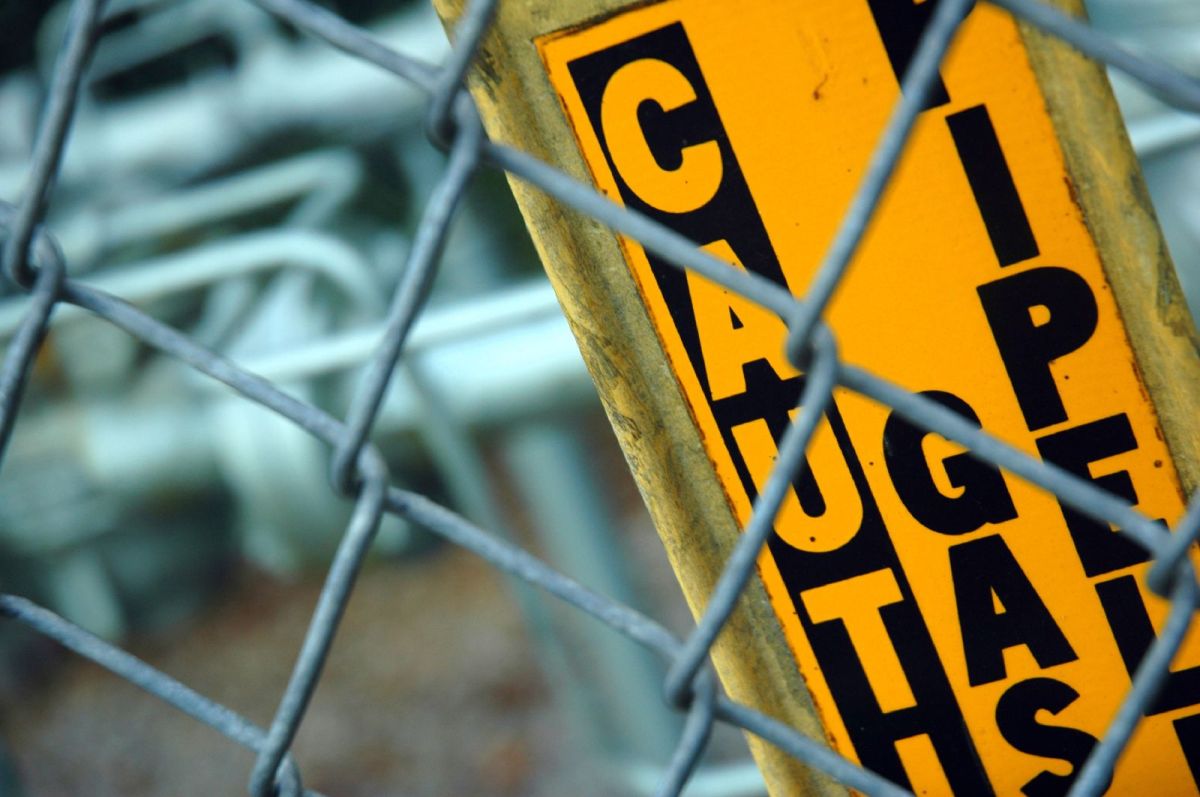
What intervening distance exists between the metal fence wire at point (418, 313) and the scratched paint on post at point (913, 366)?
0.17ft

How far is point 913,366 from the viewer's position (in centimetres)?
61

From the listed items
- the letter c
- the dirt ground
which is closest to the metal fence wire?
the letter c

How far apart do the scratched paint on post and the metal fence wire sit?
0.05 metres

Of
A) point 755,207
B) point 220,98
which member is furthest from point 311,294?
point 755,207

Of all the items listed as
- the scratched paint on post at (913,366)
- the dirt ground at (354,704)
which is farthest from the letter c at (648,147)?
the dirt ground at (354,704)

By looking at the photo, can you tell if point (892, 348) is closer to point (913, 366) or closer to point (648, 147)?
point (913, 366)

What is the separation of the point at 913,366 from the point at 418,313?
0.27 m

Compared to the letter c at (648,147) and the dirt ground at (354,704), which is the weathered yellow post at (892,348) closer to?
the letter c at (648,147)

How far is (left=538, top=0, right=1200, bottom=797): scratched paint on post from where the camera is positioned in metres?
0.57

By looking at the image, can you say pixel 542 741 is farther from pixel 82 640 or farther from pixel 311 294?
pixel 82 640

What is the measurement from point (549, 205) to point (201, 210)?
6.50 feet

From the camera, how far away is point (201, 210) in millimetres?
2381

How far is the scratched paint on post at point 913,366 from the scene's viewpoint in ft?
1.86

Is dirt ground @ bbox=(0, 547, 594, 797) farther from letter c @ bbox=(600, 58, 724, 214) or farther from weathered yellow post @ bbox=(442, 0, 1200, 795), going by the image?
letter c @ bbox=(600, 58, 724, 214)
